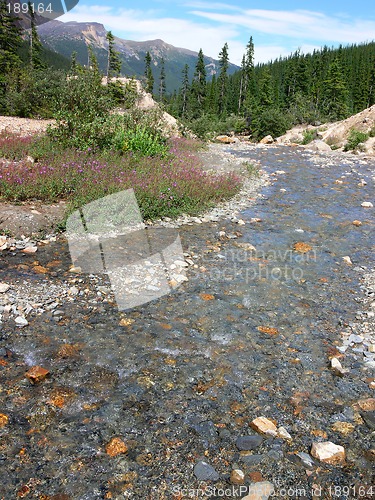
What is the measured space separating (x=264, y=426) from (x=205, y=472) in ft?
2.57

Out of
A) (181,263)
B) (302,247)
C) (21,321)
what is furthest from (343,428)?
(302,247)

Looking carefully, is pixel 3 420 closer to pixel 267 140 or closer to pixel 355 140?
pixel 355 140

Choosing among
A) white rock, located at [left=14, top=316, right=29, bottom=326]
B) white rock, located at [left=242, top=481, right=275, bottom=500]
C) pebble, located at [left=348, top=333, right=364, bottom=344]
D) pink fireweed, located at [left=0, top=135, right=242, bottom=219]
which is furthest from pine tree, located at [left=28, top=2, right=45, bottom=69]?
white rock, located at [left=242, top=481, right=275, bottom=500]

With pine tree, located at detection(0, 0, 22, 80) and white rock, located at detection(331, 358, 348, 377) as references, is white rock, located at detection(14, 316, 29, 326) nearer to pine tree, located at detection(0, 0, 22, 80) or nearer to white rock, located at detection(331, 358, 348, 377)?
white rock, located at detection(331, 358, 348, 377)

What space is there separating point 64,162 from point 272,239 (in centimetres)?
630

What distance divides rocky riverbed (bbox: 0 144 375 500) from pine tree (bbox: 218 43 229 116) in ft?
249

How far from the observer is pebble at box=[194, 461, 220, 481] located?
130 inches

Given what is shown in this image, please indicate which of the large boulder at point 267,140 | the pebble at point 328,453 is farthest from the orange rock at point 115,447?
the large boulder at point 267,140

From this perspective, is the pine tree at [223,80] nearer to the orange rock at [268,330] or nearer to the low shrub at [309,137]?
the low shrub at [309,137]

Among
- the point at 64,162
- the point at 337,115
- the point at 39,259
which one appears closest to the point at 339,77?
the point at 337,115

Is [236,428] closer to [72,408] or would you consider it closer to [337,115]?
[72,408]

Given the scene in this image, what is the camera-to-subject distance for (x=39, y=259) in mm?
7266

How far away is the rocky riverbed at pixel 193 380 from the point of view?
3307 mm

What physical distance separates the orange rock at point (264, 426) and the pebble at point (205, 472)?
0.65m
